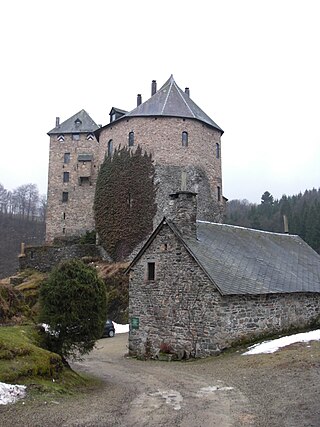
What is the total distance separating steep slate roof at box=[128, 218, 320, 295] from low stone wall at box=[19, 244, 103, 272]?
18719mm

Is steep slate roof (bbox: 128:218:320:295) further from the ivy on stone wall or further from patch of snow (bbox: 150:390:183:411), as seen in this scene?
the ivy on stone wall

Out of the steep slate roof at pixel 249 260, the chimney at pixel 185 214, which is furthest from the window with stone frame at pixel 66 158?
the chimney at pixel 185 214

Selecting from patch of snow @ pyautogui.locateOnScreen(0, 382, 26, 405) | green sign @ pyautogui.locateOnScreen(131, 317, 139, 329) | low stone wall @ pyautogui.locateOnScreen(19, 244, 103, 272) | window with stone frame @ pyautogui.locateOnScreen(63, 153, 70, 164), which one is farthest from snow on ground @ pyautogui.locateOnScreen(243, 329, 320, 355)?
window with stone frame @ pyautogui.locateOnScreen(63, 153, 70, 164)

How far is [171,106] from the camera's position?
124 feet

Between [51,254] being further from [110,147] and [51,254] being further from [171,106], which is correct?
[171,106]

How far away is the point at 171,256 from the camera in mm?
17609

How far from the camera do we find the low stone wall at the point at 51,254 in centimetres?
3847

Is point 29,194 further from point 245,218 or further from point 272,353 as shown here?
point 272,353

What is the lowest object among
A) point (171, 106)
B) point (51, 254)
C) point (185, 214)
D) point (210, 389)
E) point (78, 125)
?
point (210, 389)

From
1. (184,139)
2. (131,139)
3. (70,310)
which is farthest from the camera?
(131,139)

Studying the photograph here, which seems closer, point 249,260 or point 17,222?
point 249,260

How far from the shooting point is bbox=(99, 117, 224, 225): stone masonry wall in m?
36.4

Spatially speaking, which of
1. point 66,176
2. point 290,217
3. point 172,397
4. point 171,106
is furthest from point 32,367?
point 290,217

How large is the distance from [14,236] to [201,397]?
60.5 metres
